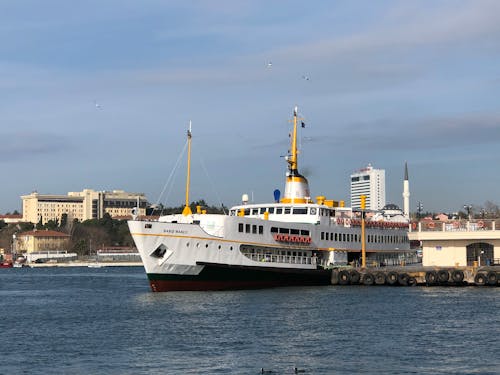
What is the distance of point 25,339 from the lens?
43375mm

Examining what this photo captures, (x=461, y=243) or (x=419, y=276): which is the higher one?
(x=461, y=243)

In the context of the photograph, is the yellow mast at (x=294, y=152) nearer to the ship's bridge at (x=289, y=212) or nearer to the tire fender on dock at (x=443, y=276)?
the ship's bridge at (x=289, y=212)

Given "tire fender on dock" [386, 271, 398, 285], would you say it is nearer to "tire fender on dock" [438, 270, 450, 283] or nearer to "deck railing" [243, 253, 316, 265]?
"tire fender on dock" [438, 270, 450, 283]

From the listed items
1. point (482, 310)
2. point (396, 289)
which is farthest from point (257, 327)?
point (396, 289)

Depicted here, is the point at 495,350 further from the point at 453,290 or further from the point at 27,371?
the point at 453,290

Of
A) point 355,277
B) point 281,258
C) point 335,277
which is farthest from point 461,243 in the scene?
point 281,258

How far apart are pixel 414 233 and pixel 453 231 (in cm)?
665

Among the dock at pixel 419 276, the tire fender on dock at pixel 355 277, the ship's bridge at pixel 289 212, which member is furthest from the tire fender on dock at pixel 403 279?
the ship's bridge at pixel 289 212

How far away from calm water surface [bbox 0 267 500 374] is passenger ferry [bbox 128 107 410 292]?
6.51ft

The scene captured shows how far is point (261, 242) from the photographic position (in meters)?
67.8

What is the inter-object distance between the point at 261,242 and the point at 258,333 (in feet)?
81.0

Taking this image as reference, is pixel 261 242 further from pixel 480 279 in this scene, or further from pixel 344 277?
pixel 480 279

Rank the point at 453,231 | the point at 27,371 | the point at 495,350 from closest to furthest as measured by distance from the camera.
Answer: the point at 27,371 → the point at 495,350 → the point at 453,231

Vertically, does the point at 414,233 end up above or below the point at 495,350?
above
